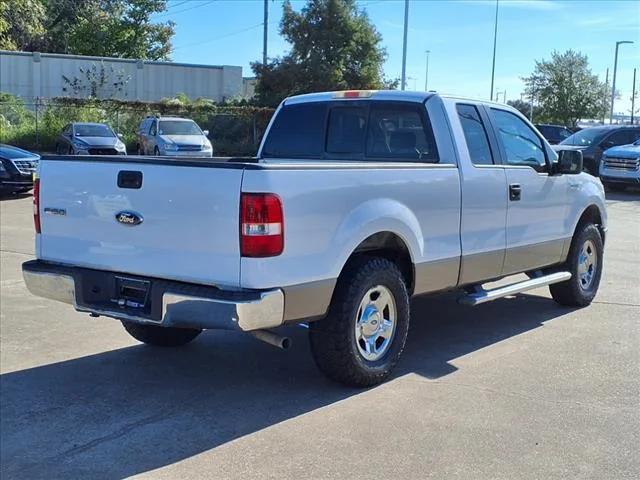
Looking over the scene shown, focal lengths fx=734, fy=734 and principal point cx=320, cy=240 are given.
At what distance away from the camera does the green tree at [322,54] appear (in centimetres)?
3944

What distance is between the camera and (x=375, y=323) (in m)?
5.10

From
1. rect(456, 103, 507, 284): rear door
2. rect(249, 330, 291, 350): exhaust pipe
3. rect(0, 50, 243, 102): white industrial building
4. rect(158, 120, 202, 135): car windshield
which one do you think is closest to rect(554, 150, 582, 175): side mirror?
rect(456, 103, 507, 284): rear door

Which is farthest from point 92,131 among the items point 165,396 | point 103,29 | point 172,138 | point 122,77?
point 103,29

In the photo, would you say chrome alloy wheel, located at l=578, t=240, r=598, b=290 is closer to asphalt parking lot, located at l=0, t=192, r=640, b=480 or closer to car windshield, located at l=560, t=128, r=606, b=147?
asphalt parking lot, located at l=0, t=192, r=640, b=480

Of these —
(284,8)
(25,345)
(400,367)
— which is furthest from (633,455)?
(284,8)

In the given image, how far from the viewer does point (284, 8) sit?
40750 mm

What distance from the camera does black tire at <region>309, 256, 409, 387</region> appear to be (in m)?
4.77

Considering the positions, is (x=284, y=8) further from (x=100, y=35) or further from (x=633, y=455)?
(x=633, y=455)

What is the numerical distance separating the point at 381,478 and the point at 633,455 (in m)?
1.45

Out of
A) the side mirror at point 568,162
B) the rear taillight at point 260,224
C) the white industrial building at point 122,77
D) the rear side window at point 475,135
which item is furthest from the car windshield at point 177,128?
the rear taillight at point 260,224

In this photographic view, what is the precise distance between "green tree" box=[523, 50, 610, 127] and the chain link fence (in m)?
26.9

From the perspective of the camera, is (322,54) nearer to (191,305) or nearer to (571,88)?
(571,88)

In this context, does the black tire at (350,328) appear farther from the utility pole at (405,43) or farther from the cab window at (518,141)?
the utility pole at (405,43)

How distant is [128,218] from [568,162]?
164 inches
